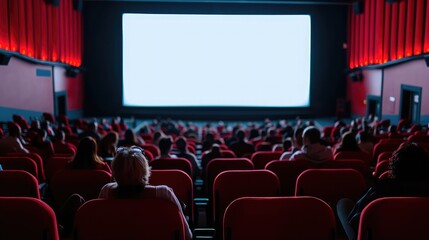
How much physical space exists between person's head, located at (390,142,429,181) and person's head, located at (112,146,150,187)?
Answer: 139 centimetres

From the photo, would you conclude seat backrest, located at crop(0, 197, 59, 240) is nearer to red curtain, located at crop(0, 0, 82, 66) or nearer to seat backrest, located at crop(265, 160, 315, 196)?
seat backrest, located at crop(265, 160, 315, 196)

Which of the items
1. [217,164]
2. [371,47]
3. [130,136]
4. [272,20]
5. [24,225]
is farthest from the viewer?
[272,20]

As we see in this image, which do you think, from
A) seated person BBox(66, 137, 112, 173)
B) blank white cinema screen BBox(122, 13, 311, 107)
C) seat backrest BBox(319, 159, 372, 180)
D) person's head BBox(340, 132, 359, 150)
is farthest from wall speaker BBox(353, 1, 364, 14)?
seated person BBox(66, 137, 112, 173)

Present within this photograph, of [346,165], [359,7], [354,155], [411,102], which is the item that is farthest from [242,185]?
[359,7]

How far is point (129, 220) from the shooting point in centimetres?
221

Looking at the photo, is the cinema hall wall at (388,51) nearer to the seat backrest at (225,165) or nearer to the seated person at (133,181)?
the seat backrest at (225,165)

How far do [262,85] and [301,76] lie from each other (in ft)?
5.54

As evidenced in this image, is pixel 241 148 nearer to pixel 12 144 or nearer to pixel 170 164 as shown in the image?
pixel 170 164

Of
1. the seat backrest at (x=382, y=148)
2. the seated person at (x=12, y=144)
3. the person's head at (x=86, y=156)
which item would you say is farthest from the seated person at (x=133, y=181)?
the seat backrest at (x=382, y=148)

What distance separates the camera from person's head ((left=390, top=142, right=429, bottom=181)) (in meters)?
2.55

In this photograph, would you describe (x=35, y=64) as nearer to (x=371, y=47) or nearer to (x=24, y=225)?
(x=371, y=47)

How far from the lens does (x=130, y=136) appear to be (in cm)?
682

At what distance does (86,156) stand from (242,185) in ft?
4.66

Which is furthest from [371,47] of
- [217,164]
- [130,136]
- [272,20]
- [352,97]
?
[217,164]
